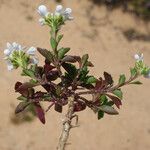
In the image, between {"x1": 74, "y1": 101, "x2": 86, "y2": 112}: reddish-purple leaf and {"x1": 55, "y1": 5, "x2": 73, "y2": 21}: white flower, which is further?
{"x1": 74, "y1": 101, "x2": 86, "y2": 112}: reddish-purple leaf

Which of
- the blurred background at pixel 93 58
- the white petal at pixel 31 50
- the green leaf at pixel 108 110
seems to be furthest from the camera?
the blurred background at pixel 93 58

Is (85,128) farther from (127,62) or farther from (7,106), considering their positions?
(127,62)

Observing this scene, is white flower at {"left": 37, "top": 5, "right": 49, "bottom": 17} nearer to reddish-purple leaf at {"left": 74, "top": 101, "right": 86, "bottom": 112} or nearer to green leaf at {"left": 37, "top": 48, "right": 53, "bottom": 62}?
green leaf at {"left": 37, "top": 48, "right": 53, "bottom": 62}

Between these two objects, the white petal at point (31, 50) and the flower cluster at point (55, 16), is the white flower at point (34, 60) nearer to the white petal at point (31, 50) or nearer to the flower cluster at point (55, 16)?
the white petal at point (31, 50)

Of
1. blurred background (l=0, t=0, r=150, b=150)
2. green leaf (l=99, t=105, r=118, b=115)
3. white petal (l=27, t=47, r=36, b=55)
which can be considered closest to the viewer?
white petal (l=27, t=47, r=36, b=55)

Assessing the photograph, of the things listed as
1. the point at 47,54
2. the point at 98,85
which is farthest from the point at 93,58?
the point at 47,54

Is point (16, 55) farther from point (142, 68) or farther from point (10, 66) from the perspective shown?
point (142, 68)

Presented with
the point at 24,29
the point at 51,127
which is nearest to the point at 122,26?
the point at 24,29

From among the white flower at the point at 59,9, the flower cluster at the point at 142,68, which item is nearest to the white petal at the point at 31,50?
the white flower at the point at 59,9

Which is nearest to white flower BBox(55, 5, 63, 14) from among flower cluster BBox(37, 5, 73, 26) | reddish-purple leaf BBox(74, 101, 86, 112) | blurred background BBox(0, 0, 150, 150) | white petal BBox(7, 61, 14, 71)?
flower cluster BBox(37, 5, 73, 26)
